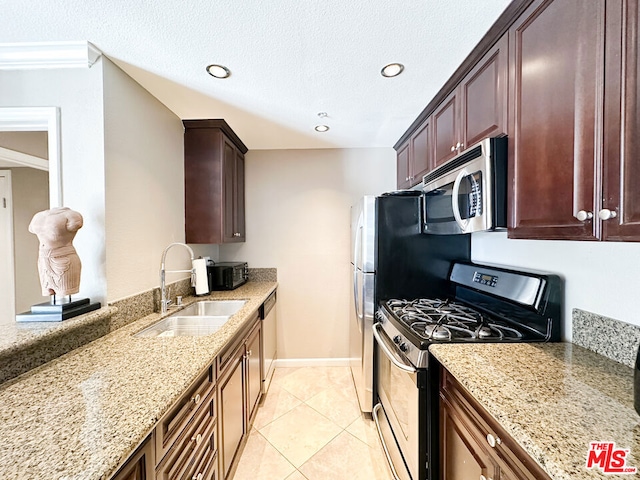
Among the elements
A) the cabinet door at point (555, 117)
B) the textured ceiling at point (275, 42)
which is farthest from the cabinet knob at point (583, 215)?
the textured ceiling at point (275, 42)

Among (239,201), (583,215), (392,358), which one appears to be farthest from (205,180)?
(583,215)

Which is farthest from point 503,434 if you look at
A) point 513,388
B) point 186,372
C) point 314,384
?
point 314,384

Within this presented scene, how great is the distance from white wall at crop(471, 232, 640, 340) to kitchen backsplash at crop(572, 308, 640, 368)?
1.1 inches

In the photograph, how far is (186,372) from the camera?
1.03 meters

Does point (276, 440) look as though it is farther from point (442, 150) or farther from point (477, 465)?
point (442, 150)

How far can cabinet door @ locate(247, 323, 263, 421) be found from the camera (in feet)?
6.31

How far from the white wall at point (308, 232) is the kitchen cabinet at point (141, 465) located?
7.26ft

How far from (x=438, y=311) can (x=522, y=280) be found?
50cm

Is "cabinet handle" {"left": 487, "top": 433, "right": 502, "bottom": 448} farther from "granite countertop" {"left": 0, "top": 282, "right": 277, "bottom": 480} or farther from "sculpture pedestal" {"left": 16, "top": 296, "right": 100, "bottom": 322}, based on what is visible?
"sculpture pedestal" {"left": 16, "top": 296, "right": 100, "bottom": 322}

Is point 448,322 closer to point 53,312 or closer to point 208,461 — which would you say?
point 208,461

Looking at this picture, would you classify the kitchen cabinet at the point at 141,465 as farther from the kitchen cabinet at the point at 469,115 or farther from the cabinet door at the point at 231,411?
the kitchen cabinet at the point at 469,115

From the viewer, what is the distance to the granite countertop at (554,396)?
0.63 metres

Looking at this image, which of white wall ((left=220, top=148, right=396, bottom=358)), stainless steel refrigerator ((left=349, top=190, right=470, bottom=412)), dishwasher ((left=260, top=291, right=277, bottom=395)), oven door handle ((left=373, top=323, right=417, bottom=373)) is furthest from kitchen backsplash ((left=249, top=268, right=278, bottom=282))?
oven door handle ((left=373, top=323, right=417, bottom=373))

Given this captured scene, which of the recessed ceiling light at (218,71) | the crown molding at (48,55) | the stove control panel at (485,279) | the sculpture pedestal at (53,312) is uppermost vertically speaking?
the recessed ceiling light at (218,71)
